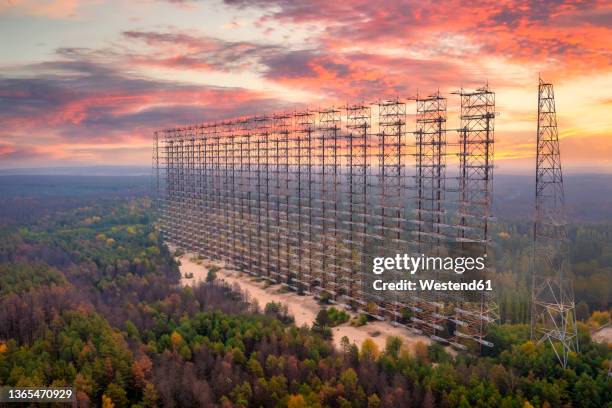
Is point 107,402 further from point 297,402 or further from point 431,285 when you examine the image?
point 431,285

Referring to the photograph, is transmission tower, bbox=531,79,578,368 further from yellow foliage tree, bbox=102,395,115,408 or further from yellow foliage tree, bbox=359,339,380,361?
yellow foliage tree, bbox=102,395,115,408

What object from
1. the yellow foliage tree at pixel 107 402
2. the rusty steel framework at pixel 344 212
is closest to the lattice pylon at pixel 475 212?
the rusty steel framework at pixel 344 212

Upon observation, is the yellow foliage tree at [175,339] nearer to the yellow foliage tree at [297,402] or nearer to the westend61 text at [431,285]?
the yellow foliage tree at [297,402]

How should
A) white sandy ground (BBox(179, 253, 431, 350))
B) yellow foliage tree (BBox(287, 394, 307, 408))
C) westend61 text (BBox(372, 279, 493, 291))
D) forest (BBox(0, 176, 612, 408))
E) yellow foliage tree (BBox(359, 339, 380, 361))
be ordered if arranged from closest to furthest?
yellow foliage tree (BBox(287, 394, 307, 408))
forest (BBox(0, 176, 612, 408))
yellow foliage tree (BBox(359, 339, 380, 361))
westend61 text (BBox(372, 279, 493, 291))
white sandy ground (BBox(179, 253, 431, 350))

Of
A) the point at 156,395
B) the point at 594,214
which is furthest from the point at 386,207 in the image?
the point at 594,214

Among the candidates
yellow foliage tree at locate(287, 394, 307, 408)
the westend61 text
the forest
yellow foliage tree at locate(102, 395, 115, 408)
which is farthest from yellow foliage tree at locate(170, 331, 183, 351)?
the westend61 text

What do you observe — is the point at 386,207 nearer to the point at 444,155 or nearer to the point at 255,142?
the point at 444,155
